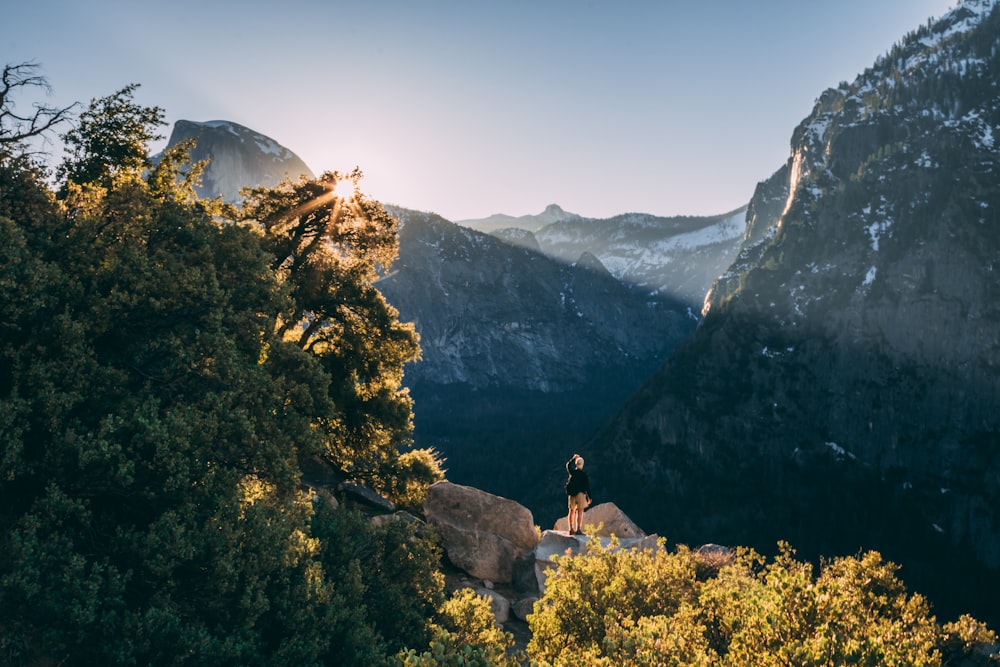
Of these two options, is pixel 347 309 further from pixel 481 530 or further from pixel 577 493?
pixel 577 493

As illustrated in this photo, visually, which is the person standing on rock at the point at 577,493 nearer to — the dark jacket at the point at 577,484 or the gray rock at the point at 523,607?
the dark jacket at the point at 577,484

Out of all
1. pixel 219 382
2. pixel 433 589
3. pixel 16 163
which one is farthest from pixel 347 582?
pixel 16 163

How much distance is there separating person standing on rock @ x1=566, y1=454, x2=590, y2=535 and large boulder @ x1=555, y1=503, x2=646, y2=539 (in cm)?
165

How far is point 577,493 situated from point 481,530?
4.98 meters

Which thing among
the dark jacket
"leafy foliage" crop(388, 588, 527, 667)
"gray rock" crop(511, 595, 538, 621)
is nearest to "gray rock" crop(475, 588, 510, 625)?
"gray rock" crop(511, 595, 538, 621)

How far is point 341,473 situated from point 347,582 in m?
16.3

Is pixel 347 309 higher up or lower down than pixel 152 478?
higher up

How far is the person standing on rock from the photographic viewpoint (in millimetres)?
27219

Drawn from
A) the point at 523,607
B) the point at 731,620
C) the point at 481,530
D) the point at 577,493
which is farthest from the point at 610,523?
the point at 731,620

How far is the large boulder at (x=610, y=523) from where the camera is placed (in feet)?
101

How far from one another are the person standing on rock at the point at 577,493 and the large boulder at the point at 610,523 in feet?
5.42

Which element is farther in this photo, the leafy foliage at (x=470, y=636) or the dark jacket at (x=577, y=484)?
the dark jacket at (x=577, y=484)

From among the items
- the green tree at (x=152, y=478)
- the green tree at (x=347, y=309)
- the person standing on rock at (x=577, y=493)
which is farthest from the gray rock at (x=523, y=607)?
the green tree at (x=347, y=309)

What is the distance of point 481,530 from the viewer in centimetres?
2641
